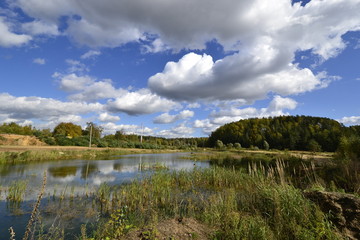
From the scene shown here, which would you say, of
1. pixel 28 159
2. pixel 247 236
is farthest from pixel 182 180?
pixel 28 159

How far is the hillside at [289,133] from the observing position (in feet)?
209

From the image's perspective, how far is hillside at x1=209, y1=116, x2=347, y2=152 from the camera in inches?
2510

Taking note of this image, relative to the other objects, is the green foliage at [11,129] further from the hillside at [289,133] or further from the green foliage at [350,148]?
the hillside at [289,133]

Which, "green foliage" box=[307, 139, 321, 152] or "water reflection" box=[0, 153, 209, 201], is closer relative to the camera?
"water reflection" box=[0, 153, 209, 201]

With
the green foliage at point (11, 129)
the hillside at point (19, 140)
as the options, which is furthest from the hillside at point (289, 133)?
the green foliage at point (11, 129)

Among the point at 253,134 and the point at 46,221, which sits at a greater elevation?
the point at 253,134

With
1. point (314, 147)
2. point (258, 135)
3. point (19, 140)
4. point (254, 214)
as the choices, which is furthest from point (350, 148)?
point (258, 135)

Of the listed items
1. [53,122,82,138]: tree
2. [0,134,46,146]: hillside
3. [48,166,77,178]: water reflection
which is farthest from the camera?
[53,122,82,138]: tree

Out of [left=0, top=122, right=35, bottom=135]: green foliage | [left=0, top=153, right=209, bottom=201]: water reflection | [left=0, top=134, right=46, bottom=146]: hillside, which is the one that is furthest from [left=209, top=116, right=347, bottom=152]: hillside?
[left=0, top=122, right=35, bottom=135]: green foliage

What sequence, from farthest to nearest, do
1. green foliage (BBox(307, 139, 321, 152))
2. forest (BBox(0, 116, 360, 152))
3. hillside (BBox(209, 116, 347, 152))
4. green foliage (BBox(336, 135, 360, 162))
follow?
hillside (BBox(209, 116, 347, 152)), forest (BBox(0, 116, 360, 152)), green foliage (BBox(307, 139, 321, 152)), green foliage (BBox(336, 135, 360, 162))

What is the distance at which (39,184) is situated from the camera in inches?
477

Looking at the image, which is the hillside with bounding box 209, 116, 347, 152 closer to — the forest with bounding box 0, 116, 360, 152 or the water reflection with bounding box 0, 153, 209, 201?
the forest with bounding box 0, 116, 360, 152

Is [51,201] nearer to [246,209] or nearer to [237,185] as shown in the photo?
[246,209]

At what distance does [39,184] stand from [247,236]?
1255cm
